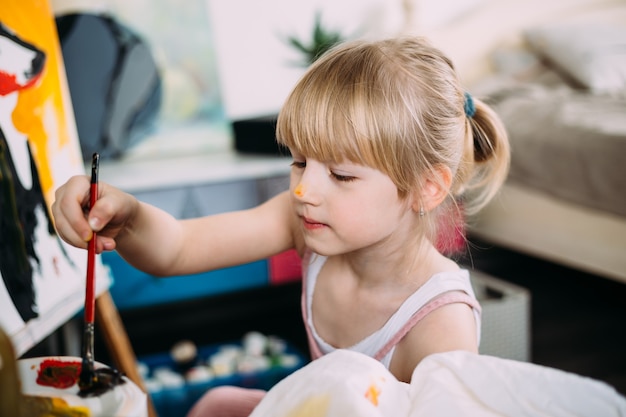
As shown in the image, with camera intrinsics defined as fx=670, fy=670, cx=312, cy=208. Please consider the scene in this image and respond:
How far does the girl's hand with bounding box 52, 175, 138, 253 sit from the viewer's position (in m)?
0.73

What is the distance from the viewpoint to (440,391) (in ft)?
2.03

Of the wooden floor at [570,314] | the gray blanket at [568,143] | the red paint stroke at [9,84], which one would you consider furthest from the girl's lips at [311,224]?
the gray blanket at [568,143]

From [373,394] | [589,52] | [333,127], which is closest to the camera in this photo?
[373,394]

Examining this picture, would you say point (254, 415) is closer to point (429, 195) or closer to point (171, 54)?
point (429, 195)

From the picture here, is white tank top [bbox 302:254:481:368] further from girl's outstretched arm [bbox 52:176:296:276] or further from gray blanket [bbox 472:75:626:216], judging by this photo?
gray blanket [bbox 472:75:626:216]

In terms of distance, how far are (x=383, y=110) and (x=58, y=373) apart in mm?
494

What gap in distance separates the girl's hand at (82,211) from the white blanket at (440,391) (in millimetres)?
281

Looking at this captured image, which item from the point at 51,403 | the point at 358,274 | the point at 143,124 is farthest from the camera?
the point at 143,124

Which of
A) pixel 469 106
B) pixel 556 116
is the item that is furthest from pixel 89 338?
pixel 556 116

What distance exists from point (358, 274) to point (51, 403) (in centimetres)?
56

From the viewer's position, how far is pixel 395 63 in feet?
2.91

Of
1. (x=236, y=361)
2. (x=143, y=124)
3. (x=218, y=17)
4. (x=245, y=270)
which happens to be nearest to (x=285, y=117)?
(x=236, y=361)

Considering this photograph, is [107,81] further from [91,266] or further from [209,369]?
[91,266]

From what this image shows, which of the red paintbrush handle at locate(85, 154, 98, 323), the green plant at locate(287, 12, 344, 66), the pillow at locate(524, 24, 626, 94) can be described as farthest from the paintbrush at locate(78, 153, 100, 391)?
the pillow at locate(524, 24, 626, 94)
